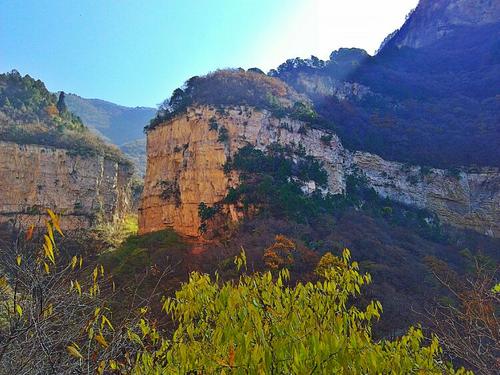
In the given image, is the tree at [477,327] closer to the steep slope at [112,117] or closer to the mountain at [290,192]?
the mountain at [290,192]

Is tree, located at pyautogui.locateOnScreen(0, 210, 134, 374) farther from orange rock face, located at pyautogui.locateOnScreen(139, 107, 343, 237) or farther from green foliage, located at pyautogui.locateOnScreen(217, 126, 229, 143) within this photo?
green foliage, located at pyautogui.locateOnScreen(217, 126, 229, 143)

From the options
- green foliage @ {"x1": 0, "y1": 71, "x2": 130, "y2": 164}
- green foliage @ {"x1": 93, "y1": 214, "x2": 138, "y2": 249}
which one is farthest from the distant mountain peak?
green foliage @ {"x1": 93, "y1": 214, "x2": 138, "y2": 249}

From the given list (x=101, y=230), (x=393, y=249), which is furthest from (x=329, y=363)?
(x=101, y=230)

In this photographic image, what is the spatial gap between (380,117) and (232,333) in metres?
51.7

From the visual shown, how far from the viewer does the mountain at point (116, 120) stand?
102475 millimetres

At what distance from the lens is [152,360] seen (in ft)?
11.3

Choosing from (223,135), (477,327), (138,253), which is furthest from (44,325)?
(223,135)

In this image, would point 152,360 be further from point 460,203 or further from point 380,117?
point 380,117

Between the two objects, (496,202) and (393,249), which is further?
(496,202)

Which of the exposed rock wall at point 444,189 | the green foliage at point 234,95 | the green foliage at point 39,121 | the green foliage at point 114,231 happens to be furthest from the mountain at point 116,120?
the exposed rock wall at point 444,189

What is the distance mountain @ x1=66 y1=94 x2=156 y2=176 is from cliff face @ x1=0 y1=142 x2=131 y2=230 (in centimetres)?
5235

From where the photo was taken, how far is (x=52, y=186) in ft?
132

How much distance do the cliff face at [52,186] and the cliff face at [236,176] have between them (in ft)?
27.7

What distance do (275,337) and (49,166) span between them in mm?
42366
